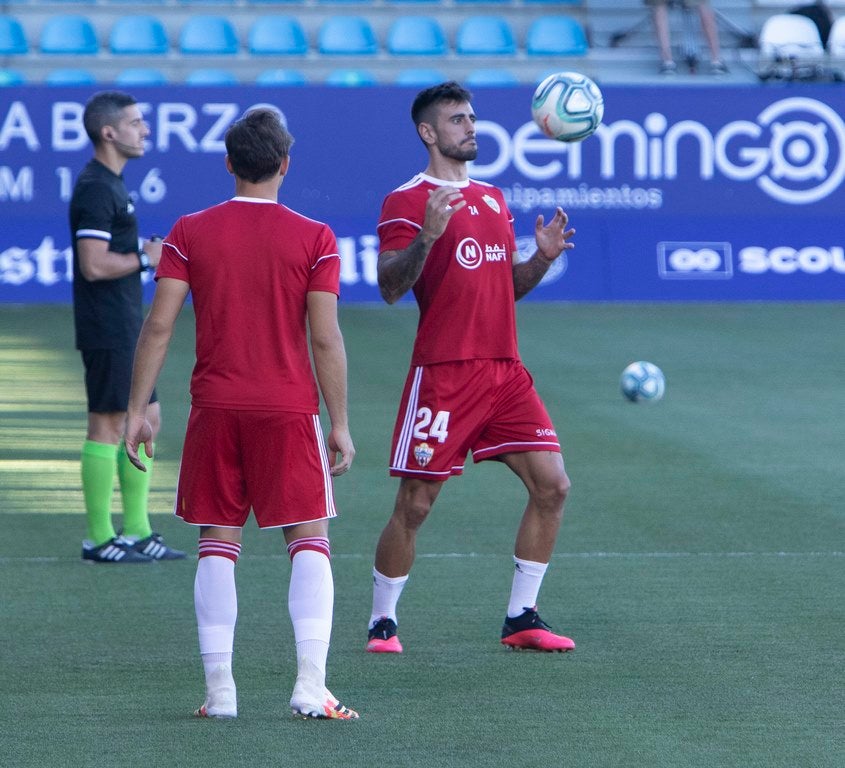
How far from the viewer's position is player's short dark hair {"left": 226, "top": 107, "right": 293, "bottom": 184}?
15.2 ft

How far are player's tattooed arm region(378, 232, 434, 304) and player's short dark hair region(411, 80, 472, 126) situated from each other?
551 mm

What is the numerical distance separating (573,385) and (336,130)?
6155 millimetres

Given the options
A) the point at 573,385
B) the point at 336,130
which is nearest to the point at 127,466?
the point at 573,385

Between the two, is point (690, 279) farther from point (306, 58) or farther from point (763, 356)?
point (306, 58)

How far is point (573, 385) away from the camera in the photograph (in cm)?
1273

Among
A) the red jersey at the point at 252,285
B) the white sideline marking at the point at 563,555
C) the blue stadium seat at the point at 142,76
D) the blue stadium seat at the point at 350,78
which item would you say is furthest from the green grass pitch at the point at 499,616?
the blue stadium seat at the point at 142,76

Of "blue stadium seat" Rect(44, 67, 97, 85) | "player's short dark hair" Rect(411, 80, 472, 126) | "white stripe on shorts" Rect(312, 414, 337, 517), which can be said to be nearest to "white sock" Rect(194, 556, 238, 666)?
"white stripe on shorts" Rect(312, 414, 337, 517)

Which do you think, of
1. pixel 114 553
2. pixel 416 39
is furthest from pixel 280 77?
pixel 114 553

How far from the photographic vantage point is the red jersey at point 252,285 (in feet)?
15.2

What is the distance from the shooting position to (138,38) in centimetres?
2141

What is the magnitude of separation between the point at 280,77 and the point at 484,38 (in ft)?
10.4

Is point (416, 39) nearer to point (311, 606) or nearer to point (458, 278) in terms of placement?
point (458, 278)

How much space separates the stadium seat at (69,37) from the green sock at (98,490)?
15.3m

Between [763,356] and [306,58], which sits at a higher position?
[306,58]
